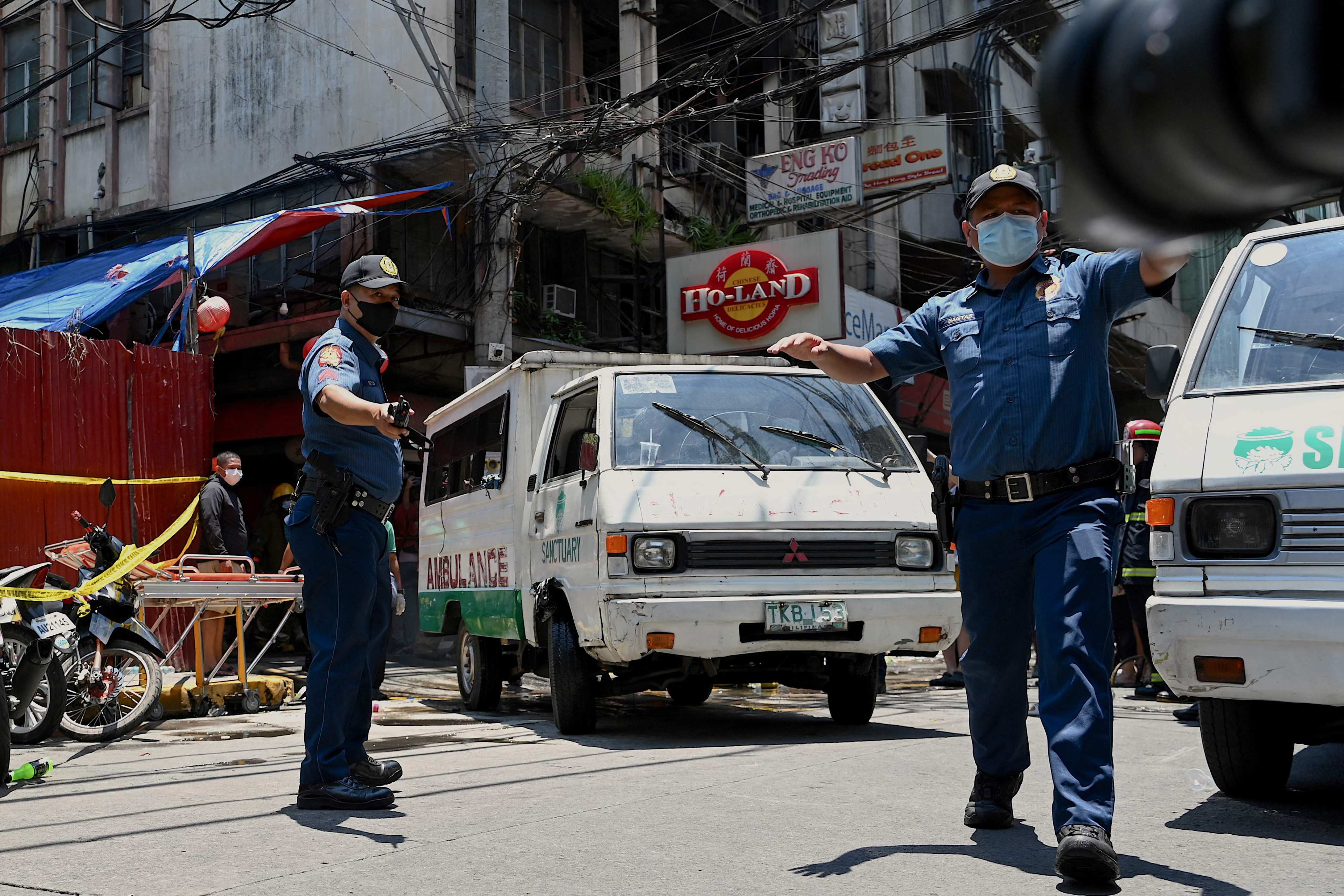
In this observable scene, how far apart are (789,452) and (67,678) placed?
4.08m

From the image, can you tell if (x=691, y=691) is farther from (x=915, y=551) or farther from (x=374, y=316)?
(x=374, y=316)

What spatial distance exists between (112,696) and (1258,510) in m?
6.10

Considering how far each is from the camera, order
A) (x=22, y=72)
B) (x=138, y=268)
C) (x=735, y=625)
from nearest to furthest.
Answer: (x=735, y=625) < (x=138, y=268) < (x=22, y=72)

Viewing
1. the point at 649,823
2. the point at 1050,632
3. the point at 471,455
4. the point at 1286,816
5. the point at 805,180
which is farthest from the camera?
the point at 805,180

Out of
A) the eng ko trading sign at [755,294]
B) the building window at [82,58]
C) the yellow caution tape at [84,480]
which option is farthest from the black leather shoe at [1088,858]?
the building window at [82,58]

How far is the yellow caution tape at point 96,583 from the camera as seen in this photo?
6809 mm

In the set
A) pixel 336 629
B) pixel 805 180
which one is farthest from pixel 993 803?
pixel 805 180

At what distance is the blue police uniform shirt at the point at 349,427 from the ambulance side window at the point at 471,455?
3.49m

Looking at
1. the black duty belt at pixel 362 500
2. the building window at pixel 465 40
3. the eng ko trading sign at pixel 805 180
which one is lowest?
the black duty belt at pixel 362 500

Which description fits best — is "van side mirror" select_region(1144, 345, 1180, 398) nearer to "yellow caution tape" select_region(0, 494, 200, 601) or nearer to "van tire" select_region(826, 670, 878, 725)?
"van tire" select_region(826, 670, 878, 725)

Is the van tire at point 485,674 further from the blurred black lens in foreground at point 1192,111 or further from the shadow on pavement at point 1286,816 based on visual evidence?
the blurred black lens in foreground at point 1192,111

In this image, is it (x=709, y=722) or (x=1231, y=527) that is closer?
(x=1231, y=527)

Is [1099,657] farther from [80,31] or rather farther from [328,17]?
[80,31]

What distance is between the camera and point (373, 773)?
4.99m
